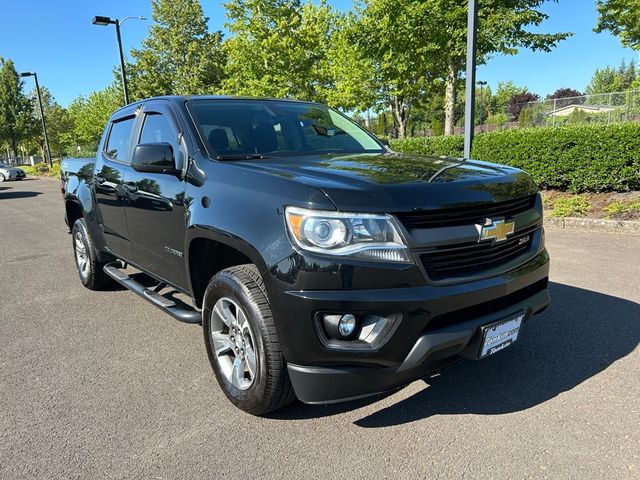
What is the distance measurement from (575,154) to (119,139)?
26.3ft

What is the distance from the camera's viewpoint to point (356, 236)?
2211 mm

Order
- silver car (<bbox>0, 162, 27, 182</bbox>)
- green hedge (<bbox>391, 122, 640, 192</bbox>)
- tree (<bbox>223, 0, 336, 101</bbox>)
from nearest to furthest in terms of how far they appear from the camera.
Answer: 1. green hedge (<bbox>391, 122, 640, 192</bbox>)
2. tree (<bbox>223, 0, 336, 101</bbox>)
3. silver car (<bbox>0, 162, 27, 182</bbox>)

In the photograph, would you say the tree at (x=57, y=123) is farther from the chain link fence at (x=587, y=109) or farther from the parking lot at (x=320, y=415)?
the parking lot at (x=320, y=415)

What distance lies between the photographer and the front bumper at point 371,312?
2168 mm

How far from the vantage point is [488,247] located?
2.50m

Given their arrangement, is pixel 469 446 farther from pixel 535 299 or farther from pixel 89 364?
pixel 89 364

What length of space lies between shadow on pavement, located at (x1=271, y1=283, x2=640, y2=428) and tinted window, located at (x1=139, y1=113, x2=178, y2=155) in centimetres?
197

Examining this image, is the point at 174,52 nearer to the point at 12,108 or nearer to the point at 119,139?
the point at 12,108

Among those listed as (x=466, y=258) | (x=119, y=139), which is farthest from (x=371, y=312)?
(x=119, y=139)

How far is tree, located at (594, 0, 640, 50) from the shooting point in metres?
16.8

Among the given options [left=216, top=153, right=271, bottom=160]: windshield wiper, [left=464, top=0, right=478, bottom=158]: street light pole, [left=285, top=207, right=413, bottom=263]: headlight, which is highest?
[left=464, top=0, right=478, bottom=158]: street light pole

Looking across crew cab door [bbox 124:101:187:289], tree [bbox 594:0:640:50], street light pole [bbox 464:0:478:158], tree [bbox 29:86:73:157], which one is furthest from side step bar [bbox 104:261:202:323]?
tree [bbox 29:86:73:157]

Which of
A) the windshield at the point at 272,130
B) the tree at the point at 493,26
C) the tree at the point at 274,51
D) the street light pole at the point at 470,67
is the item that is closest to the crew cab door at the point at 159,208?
the windshield at the point at 272,130

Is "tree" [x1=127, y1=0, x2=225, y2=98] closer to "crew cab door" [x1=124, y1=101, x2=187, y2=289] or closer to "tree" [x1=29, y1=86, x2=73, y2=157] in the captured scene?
"tree" [x1=29, y1=86, x2=73, y2=157]
